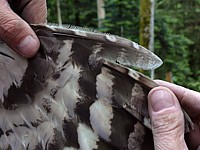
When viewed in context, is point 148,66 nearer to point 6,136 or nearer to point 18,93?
point 18,93

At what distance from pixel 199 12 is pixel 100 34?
42.2ft

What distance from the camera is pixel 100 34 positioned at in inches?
58.9

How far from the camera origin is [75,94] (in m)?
1.57

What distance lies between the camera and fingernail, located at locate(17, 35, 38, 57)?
1564 millimetres

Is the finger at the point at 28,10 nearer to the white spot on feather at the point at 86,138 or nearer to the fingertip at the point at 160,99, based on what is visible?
the white spot on feather at the point at 86,138

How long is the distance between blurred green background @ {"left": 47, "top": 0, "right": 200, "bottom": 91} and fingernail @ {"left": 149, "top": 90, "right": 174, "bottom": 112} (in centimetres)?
498

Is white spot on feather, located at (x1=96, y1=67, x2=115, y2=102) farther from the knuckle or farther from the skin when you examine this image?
the knuckle

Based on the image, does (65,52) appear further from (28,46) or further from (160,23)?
(160,23)

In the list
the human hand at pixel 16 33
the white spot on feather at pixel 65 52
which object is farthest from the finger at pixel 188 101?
the human hand at pixel 16 33

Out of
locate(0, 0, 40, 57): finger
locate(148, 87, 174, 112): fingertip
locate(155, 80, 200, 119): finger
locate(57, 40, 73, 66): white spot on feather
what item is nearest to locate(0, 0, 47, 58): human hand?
locate(0, 0, 40, 57): finger

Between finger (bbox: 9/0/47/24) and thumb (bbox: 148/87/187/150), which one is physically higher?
finger (bbox: 9/0/47/24)

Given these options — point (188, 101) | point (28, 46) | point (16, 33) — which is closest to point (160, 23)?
point (188, 101)

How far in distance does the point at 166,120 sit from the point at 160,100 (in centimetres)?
9

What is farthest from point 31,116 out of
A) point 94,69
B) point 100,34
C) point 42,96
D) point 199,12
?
point 199,12
